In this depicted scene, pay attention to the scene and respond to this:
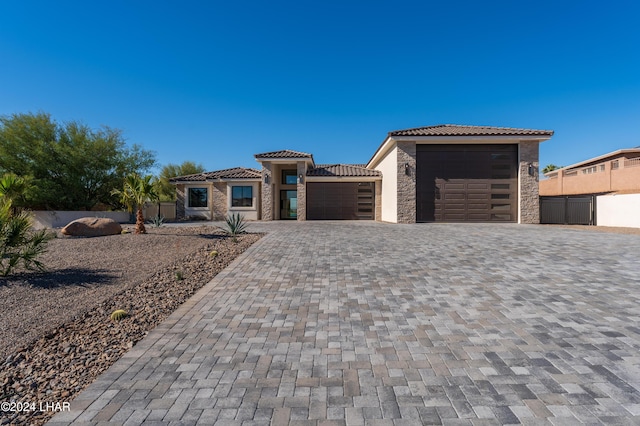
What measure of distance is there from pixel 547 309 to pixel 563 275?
2.34m

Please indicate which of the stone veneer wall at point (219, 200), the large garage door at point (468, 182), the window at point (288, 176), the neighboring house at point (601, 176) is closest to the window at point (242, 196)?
the stone veneer wall at point (219, 200)

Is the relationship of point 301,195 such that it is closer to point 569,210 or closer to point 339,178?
point 339,178

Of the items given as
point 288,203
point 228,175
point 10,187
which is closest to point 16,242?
point 10,187

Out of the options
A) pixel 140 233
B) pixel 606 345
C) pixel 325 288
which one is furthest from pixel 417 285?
pixel 140 233

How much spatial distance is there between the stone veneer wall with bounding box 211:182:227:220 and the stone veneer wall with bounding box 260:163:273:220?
382 centimetres

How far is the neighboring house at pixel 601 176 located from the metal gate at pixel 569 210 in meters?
2.49

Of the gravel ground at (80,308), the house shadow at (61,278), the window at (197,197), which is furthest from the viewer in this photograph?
the window at (197,197)

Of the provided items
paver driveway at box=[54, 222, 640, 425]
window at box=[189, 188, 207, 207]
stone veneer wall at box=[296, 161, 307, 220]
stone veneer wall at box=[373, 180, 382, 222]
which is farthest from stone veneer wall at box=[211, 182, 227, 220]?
paver driveway at box=[54, 222, 640, 425]

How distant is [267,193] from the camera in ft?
72.5

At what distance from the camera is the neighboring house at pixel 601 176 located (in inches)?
849

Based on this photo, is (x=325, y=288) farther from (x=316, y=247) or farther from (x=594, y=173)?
(x=594, y=173)

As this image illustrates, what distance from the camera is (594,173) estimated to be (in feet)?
83.5

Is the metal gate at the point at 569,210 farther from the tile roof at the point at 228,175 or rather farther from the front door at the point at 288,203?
the tile roof at the point at 228,175

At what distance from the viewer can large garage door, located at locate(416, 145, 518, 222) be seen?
1756 centimetres
